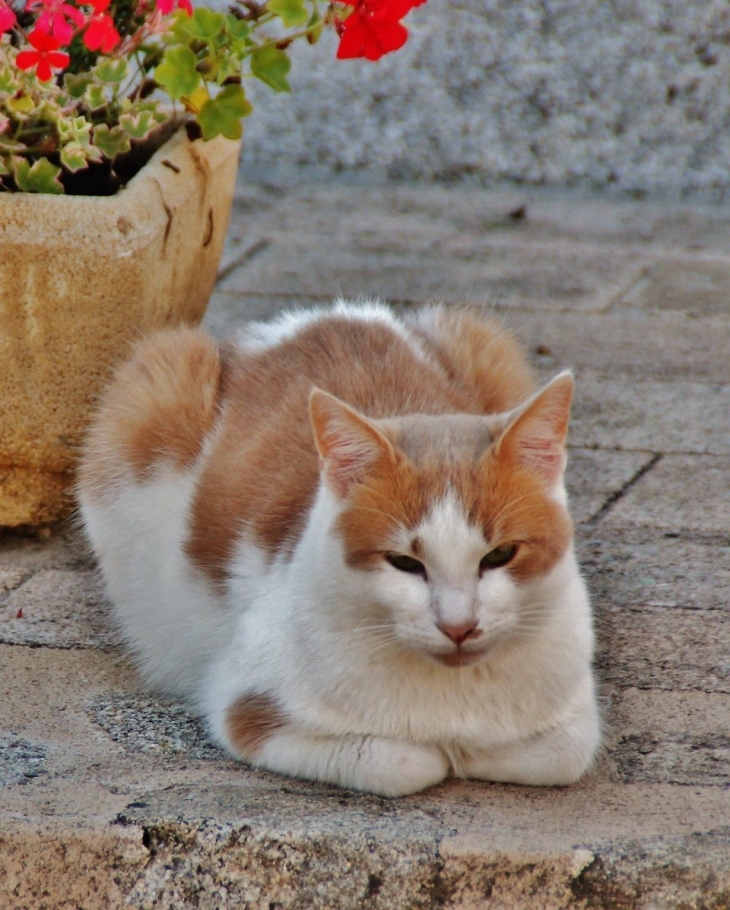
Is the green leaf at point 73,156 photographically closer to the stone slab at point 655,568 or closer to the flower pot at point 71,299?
the flower pot at point 71,299

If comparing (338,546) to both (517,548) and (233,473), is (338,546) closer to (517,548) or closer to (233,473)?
(517,548)

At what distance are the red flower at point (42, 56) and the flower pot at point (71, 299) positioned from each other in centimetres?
27

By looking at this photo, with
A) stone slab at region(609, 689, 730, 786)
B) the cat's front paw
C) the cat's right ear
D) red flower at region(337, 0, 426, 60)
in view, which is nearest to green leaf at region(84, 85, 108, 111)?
red flower at region(337, 0, 426, 60)

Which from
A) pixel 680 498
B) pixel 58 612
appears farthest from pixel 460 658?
pixel 680 498

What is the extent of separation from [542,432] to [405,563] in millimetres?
320

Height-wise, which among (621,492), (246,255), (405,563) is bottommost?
(246,255)

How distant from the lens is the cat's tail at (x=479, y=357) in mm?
2850

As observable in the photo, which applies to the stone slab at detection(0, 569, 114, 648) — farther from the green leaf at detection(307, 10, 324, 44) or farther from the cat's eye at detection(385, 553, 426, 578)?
the green leaf at detection(307, 10, 324, 44)

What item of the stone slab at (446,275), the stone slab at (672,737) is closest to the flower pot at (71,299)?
the stone slab at (672,737)

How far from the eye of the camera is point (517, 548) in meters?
2.01

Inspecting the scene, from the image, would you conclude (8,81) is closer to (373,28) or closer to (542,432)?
(373,28)

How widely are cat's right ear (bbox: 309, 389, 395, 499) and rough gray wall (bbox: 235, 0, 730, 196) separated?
4208 millimetres

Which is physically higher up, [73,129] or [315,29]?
[315,29]

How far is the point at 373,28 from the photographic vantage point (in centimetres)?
286
